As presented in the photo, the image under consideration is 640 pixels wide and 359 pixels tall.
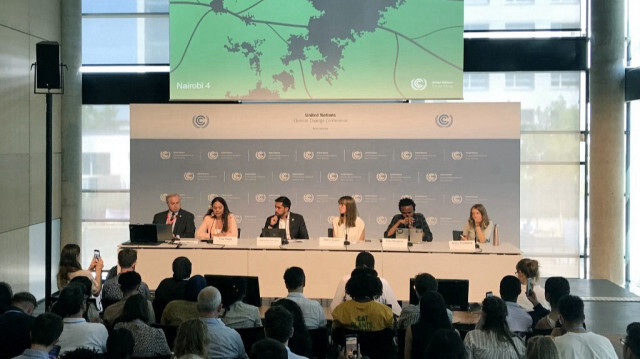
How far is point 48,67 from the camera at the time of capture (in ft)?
29.2

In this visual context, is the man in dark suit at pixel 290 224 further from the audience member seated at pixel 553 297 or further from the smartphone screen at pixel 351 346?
the smartphone screen at pixel 351 346

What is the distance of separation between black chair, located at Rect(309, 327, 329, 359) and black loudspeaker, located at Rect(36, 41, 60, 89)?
476 cm

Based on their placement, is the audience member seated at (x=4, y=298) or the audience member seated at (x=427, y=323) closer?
the audience member seated at (x=427, y=323)

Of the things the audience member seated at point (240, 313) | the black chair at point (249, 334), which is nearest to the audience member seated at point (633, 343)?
the black chair at point (249, 334)

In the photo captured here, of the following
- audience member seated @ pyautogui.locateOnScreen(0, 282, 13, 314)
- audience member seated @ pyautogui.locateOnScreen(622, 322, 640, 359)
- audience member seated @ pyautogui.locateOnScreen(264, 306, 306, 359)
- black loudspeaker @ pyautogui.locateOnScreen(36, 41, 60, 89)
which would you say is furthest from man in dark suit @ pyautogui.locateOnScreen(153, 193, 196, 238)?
audience member seated @ pyautogui.locateOnScreen(622, 322, 640, 359)

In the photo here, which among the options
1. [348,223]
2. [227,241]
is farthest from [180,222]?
[348,223]

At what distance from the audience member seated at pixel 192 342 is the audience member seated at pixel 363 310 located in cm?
158

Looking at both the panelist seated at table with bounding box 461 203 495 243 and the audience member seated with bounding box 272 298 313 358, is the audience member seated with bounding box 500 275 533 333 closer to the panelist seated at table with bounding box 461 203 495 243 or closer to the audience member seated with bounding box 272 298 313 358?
the audience member seated with bounding box 272 298 313 358

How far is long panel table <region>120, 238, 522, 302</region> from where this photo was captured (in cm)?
909

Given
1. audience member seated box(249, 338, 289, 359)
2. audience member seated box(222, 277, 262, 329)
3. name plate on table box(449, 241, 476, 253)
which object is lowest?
audience member seated box(222, 277, 262, 329)

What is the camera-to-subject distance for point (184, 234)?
33.7 feet

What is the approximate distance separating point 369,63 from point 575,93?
128 inches

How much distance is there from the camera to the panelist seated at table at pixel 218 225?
991 centimetres

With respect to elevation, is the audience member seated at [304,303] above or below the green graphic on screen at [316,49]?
below
